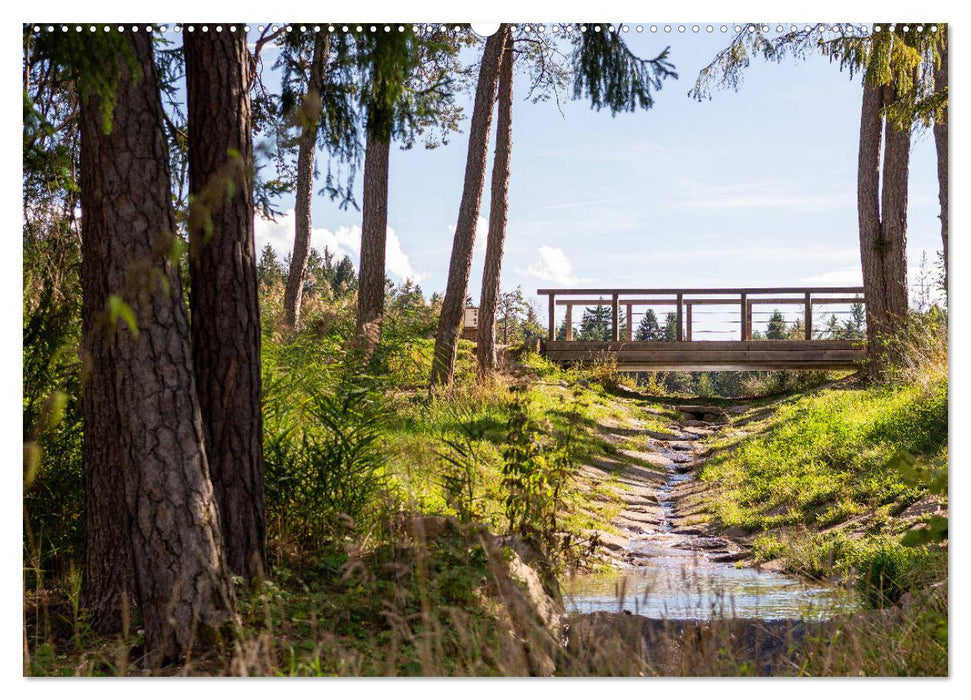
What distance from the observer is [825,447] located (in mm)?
6902

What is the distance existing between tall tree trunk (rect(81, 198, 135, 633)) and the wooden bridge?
30.7ft

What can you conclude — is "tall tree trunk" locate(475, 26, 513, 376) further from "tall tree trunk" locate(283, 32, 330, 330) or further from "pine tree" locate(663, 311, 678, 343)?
"pine tree" locate(663, 311, 678, 343)

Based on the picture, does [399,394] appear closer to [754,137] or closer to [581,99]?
[581,99]

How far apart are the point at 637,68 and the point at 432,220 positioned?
0.98 metres

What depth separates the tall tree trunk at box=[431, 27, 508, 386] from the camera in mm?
8633

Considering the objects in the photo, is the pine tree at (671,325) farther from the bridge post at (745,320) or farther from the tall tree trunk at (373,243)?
the tall tree trunk at (373,243)

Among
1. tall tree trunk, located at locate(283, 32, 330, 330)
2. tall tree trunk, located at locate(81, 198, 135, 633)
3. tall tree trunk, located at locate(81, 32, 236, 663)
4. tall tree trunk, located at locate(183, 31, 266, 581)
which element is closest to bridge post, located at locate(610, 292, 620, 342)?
tall tree trunk, located at locate(283, 32, 330, 330)

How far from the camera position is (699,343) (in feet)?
43.5

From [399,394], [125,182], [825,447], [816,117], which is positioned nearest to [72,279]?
[125,182]

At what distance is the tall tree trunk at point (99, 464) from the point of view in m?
3.10

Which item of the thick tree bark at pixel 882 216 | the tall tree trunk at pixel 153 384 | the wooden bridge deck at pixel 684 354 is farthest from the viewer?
the wooden bridge deck at pixel 684 354

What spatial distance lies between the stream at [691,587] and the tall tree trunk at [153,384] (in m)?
1.33

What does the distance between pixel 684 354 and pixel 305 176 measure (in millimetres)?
8126

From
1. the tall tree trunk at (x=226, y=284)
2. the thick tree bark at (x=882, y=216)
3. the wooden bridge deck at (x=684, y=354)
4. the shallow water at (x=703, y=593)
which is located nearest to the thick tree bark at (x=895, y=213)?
the thick tree bark at (x=882, y=216)
